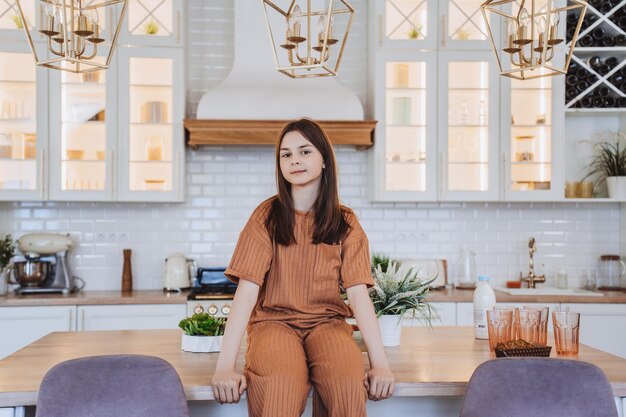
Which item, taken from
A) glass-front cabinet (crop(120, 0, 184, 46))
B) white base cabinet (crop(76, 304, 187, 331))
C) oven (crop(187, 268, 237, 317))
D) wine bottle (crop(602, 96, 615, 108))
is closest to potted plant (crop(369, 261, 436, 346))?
oven (crop(187, 268, 237, 317))

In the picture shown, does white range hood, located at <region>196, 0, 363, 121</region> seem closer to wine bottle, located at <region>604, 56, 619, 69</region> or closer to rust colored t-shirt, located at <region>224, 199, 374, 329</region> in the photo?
wine bottle, located at <region>604, 56, 619, 69</region>

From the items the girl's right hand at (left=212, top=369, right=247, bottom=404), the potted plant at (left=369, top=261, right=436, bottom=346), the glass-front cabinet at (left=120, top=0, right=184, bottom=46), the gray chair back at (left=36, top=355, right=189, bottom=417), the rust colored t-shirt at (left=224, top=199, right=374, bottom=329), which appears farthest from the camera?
the glass-front cabinet at (left=120, top=0, right=184, bottom=46)

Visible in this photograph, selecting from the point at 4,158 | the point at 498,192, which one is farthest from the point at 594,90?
the point at 4,158

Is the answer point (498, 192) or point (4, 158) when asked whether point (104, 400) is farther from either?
point (498, 192)

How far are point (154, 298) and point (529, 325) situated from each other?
8.27 feet

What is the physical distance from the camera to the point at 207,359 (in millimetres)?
2250

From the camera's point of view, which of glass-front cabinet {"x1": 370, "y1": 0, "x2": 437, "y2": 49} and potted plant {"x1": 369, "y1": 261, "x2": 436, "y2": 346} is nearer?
potted plant {"x1": 369, "y1": 261, "x2": 436, "y2": 346}

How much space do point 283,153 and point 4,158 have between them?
271 centimetres

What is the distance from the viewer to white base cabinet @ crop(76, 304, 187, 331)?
411cm

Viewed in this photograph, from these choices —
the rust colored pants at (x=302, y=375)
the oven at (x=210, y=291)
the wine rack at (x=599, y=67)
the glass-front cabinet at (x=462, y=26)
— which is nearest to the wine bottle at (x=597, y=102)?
the wine rack at (x=599, y=67)

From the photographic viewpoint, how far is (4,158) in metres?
4.30

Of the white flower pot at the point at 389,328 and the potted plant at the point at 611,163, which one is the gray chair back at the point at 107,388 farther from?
the potted plant at the point at 611,163

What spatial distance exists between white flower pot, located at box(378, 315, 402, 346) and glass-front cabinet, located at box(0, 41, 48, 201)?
8.89 ft

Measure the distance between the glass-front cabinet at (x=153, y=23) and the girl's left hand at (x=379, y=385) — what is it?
3069mm
